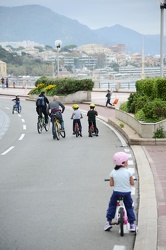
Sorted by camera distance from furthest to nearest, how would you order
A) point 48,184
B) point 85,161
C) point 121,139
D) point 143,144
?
point 121,139
point 143,144
point 85,161
point 48,184

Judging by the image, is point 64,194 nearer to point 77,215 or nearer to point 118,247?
point 77,215

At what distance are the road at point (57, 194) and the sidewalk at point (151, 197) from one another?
0.88 ft

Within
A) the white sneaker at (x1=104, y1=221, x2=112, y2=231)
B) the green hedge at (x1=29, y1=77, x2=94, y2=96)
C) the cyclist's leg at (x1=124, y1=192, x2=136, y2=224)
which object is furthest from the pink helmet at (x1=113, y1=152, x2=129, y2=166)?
the green hedge at (x1=29, y1=77, x2=94, y2=96)

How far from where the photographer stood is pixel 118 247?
25.9ft

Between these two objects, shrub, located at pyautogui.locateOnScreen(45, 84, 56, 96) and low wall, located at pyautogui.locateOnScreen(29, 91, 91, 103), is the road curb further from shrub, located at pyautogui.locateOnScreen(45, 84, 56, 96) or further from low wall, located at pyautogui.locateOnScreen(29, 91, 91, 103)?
shrub, located at pyautogui.locateOnScreen(45, 84, 56, 96)

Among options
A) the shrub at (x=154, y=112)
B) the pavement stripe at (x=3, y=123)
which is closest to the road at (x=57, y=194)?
the shrub at (x=154, y=112)

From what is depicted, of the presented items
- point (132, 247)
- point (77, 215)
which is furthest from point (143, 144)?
point (132, 247)

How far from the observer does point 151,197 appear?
1061 cm

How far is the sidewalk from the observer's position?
26.2 ft

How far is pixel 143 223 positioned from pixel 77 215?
1.39 m

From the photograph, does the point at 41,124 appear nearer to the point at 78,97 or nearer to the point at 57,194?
the point at 57,194

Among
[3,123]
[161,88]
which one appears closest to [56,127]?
[161,88]

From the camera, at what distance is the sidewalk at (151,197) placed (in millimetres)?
7992

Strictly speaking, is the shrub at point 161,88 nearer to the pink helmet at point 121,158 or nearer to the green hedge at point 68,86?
the pink helmet at point 121,158
